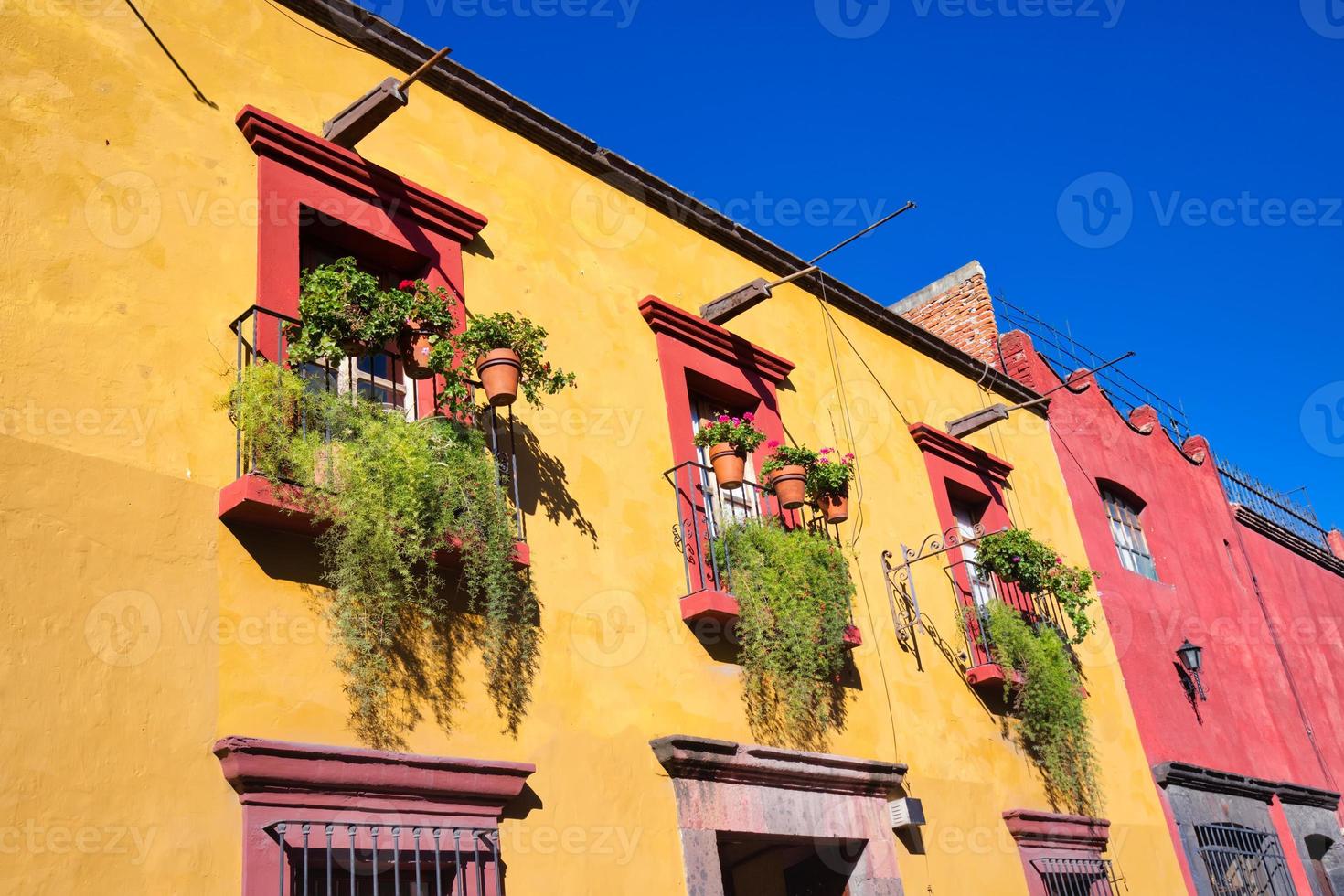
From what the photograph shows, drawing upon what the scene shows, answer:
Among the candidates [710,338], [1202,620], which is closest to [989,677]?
[710,338]

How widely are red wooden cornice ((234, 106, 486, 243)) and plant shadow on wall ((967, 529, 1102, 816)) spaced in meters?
5.41

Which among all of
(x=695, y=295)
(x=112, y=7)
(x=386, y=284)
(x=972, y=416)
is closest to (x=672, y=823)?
(x=386, y=284)

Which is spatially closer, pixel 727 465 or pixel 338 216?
pixel 338 216

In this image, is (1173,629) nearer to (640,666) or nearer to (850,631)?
Answer: (850,631)

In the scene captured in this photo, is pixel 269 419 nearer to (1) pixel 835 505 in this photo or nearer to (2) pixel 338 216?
(2) pixel 338 216

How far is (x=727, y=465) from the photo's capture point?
8.18m

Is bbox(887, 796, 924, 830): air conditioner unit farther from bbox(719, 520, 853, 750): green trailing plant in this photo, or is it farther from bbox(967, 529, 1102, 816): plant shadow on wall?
bbox(967, 529, 1102, 816): plant shadow on wall

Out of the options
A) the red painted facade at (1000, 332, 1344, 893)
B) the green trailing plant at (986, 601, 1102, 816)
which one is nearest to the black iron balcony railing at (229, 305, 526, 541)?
the green trailing plant at (986, 601, 1102, 816)

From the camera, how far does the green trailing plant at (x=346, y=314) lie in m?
6.02

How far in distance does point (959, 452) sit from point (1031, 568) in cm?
146

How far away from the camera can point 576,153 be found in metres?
8.69

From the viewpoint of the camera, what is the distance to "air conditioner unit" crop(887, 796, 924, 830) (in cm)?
830
